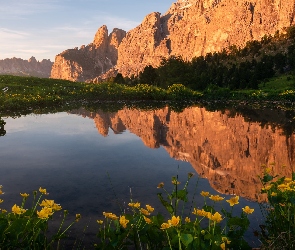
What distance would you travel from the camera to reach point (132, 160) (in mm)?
10391

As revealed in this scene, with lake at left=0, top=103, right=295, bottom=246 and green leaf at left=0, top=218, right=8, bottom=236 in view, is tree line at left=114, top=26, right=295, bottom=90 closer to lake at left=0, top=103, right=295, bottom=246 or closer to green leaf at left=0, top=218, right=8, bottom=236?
lake at left=0, top=103, right=295, bottom=246

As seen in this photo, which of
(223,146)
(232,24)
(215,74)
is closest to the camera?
(223,146)

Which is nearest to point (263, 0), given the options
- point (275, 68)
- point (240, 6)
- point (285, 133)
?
point (240, 6)

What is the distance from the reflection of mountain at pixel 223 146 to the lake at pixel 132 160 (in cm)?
3

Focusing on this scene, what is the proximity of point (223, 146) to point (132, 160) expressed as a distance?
3956 mm

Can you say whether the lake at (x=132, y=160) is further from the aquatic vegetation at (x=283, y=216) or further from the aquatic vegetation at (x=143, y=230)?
the aquatic vegetation at (x=143, y=230)

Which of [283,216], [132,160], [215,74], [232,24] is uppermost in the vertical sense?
[232,24]

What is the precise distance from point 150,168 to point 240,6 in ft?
542

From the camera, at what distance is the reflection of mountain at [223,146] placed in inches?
325

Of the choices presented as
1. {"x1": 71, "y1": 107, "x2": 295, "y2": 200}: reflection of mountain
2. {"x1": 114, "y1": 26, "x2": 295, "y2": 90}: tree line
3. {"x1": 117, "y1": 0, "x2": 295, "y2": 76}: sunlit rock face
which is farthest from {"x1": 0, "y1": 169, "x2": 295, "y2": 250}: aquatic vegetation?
{"x1": 117, "y1": 0, "x2": 295, "y2": 76}: sunlit rock face

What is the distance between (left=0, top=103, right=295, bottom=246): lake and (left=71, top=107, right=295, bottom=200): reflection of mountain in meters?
0.03

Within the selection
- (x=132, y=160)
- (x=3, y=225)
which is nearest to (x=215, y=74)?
(x=132, y=160)

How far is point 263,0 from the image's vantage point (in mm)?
142250

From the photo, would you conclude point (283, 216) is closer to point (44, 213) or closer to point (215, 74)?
point (44, 213)
